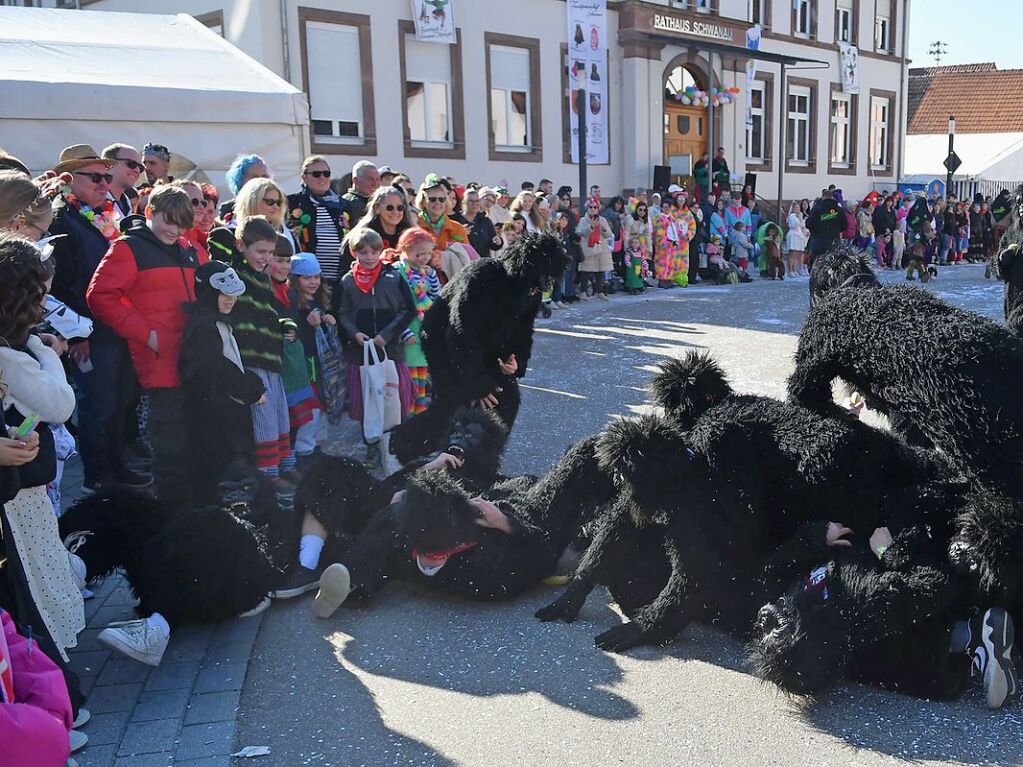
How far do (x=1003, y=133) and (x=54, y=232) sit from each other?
4496 centimetres

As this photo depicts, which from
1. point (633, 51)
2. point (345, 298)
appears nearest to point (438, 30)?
point (633, 51)

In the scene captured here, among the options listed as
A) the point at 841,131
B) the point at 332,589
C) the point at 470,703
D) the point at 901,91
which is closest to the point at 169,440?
the point at 332,589

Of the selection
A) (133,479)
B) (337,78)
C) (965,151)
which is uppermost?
(337,78)

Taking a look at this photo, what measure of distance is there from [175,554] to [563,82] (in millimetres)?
18681

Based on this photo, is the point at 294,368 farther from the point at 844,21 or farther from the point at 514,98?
the point at 844,21

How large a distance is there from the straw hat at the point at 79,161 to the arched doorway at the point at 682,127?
1731 cm

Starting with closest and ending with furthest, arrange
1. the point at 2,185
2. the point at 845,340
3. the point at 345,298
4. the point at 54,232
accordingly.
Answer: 1. the point at 845,340
2. the point at 2,185
3. the point at 54,232
4. the point at 345,298

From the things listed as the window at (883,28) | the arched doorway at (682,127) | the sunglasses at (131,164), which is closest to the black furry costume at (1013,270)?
the sunglasses at (131,164)

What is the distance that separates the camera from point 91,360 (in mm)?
5617

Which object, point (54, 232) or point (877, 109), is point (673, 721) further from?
point (877, 109)

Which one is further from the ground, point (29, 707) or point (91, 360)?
point (91, 360)

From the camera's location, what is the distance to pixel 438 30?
18.3m

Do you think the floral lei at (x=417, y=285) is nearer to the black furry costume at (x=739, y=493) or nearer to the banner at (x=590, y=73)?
the black furry costume at (x=739, y=493)

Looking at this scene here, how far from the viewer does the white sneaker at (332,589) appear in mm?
4020
